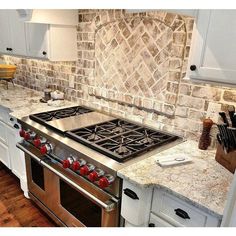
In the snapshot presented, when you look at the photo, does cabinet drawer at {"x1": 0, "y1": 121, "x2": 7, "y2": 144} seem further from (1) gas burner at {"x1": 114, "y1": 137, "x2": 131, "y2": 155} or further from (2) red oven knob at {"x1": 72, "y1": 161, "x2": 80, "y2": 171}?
(1) gas burner at {"x1": 114, "y1": 137, "x2": 131, "y2": 155}

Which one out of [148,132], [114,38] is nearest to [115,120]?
[148,132]

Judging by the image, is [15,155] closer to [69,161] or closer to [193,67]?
[69,161]

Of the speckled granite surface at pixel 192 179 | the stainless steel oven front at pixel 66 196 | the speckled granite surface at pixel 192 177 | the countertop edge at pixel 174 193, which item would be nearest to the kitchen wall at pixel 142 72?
the speckled granite surface at pixel 192 177

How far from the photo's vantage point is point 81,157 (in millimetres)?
1449

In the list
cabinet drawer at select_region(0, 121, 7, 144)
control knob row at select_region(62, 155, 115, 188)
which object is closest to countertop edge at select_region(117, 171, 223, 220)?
control knob row at select_region(62, 155, 115, 188)

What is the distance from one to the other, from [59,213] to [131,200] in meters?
0.87

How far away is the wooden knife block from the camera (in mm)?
1223

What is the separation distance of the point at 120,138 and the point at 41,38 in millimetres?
1319

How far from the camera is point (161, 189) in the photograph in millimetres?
1153

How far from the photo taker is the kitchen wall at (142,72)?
1.61 meters

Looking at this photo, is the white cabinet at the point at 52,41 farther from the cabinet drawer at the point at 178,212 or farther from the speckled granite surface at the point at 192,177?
the cabinet drawer at the point at 178,212

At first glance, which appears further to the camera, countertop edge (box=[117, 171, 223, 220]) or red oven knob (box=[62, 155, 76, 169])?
red oven knob (box=[62, 155, 76, 169])

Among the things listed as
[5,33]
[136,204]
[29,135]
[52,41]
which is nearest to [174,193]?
[136,204]
